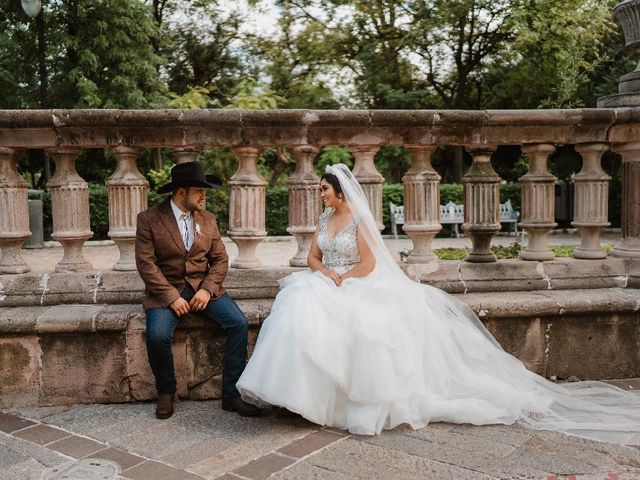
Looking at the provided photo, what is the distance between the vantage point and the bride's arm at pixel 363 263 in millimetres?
4332

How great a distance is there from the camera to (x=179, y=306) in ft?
13.5

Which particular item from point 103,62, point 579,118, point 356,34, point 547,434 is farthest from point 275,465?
point 356,34

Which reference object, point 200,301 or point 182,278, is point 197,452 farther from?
point 182,278

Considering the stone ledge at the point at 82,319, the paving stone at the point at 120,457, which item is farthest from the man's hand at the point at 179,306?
the paving stone at the point at 120,457

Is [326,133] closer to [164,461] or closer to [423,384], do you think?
[423,384]

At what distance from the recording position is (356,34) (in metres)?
22.7

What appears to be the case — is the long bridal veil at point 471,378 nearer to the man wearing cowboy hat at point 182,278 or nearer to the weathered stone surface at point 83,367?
the man wearing cowboy hat at point 182,278

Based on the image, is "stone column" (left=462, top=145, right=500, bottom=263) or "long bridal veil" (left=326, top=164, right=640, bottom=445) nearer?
"long bridal veil" (left=326, top=164, right=640, bottom=445)

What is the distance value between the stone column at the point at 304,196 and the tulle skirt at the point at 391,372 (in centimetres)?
46

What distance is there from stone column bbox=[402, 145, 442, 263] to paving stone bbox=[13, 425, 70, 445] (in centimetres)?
270

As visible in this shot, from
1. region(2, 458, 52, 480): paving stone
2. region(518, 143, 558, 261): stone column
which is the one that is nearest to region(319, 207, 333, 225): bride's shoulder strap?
region(518, 143, 558, 261): stone column

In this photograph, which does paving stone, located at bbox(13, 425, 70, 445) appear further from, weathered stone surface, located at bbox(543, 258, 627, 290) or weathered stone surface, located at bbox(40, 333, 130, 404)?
weathered stone surface, located at bbox(543, 258, 627, 290)

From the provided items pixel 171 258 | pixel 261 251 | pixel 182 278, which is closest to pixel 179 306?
pixel 182 278

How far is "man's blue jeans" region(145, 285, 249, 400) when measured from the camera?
4047 millimetres
